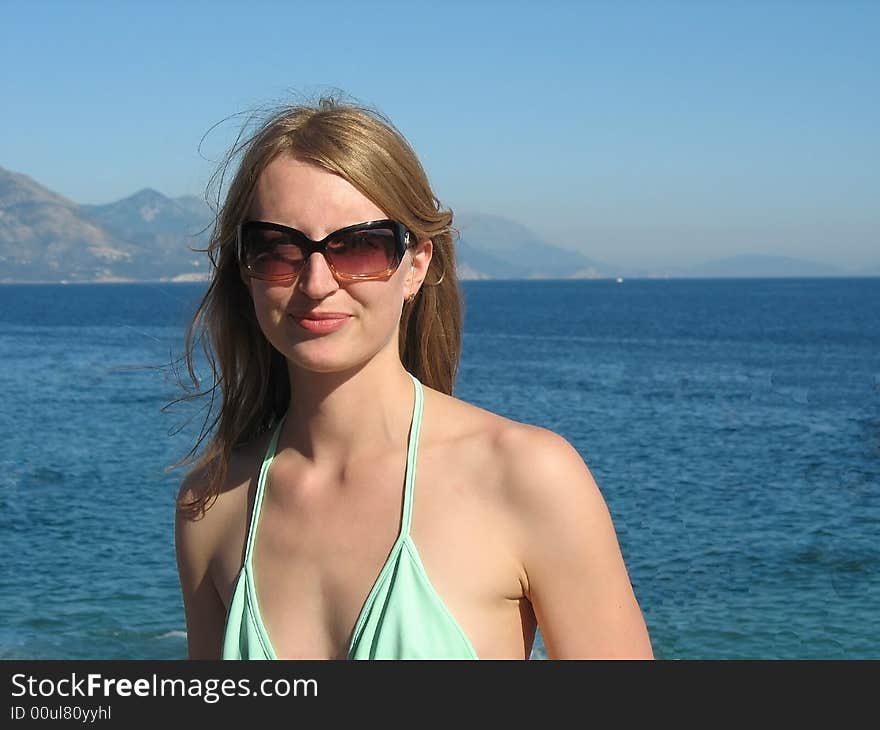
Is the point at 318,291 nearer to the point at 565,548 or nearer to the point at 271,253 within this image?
the point at 271,253

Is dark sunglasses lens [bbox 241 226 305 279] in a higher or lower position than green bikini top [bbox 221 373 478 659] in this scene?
higher

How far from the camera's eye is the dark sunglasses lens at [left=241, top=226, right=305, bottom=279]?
2551mm

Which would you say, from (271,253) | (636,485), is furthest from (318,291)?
(636,485)

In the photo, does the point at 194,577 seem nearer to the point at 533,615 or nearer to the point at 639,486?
the point at 533,615

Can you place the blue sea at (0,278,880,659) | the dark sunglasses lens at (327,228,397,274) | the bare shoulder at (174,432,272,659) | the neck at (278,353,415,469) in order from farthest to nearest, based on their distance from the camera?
the blue sea at (0,278,880,659), the bare shoulder at (174,432,272,659), the neck at (278,353,415,469), the dark sunglasses lens at (327,228,397,274)

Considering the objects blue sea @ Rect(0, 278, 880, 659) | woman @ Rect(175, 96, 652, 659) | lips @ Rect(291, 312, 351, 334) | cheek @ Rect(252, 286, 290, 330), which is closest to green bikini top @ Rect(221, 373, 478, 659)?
woman @ Rect(175, 96, 652, 659)

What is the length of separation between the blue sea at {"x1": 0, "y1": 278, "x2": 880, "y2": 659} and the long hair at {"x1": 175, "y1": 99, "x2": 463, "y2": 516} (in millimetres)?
537

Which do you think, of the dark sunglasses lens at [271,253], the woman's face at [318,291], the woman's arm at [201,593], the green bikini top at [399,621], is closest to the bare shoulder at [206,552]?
the woman's arm at [201,593]

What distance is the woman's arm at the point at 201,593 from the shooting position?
9.11ft

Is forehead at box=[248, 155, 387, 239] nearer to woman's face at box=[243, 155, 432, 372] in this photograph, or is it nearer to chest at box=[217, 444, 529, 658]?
woman's face at box=[243, 155, 432, 372]
